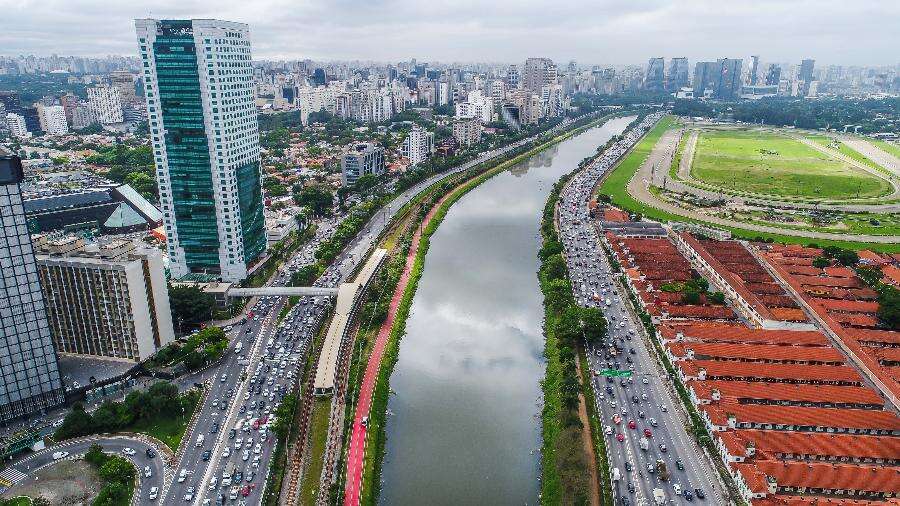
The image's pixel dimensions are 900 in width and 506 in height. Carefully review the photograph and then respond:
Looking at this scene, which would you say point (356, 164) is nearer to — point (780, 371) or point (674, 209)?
point (674, 209)

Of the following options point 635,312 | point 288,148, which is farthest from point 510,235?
point 288,148

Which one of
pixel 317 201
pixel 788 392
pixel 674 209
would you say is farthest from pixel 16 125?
pixel 788 392

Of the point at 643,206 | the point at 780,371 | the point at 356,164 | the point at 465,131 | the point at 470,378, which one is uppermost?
the point at 465,131

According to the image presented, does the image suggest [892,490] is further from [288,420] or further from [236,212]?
[236,212]

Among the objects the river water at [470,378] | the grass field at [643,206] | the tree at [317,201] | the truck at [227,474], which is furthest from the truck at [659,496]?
the tree at [317,201]

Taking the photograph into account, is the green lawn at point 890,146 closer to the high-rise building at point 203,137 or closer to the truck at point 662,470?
the truck at point 662,470
